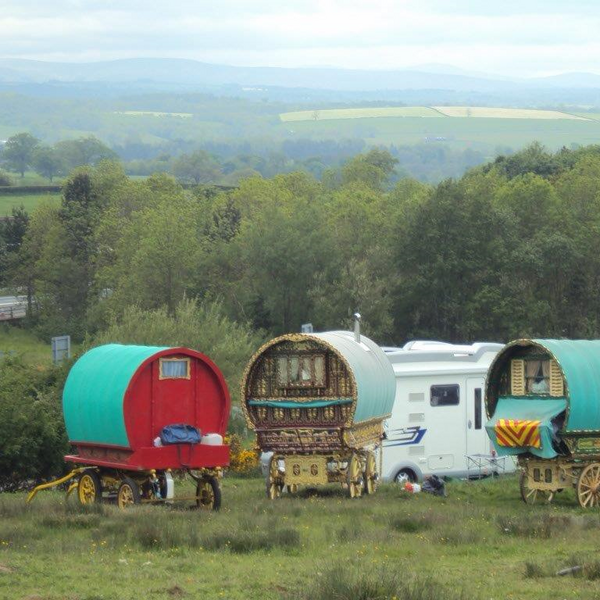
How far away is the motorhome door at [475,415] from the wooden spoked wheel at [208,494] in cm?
1029

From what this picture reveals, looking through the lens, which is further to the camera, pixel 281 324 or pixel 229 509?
pixel 281 324

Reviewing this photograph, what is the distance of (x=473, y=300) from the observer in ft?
210

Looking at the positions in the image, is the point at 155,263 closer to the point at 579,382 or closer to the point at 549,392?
the point at 549,392

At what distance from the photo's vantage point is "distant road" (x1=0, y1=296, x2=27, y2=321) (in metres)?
81.6

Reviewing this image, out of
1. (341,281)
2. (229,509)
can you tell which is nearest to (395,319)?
(341,281)

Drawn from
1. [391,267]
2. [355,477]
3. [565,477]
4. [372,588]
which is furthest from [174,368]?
[391,267]

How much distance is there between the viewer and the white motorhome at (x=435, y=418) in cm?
3216

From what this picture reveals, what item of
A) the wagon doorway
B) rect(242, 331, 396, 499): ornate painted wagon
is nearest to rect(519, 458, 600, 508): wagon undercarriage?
rect(242, 331, 396, 499): ornate painted wagon

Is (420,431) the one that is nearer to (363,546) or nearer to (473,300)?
(363,546)

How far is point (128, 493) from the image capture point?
23.6m

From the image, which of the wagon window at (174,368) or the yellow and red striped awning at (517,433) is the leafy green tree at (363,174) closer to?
the yellow and red striped awning at (517,433)

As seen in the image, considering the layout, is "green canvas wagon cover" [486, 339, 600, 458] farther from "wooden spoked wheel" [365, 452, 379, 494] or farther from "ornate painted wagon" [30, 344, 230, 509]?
"ornate painted wagon" [30, 344, 230, 509]

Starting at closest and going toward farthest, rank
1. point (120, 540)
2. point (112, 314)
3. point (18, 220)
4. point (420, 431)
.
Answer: point (120, 540)
point (420, 431)
point (112, 314)
point (18, 220)

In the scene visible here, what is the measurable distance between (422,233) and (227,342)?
22448mm
